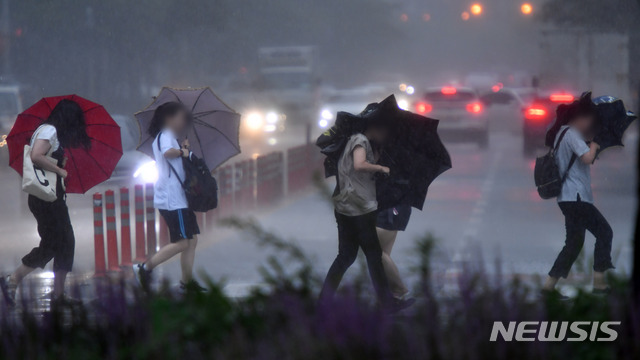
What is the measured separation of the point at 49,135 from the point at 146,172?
697cm

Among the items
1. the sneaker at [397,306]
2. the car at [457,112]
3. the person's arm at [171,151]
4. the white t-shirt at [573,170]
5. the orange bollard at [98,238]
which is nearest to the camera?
the sneaker at [397,306]

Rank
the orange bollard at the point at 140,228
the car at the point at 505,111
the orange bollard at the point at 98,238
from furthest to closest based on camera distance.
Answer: the car at the point at 505,111 < the orange bollard at the point at 140,228 < the orange bollard at the point at 98,238

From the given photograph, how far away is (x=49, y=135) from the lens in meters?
7.53

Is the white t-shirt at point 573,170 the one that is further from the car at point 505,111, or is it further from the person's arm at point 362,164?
the car at point 505,111

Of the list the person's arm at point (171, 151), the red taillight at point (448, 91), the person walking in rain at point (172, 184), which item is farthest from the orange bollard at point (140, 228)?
the red taillight at point (448, 91)

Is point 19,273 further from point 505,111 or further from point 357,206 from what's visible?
point 505,111

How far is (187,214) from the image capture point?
26.7 feet

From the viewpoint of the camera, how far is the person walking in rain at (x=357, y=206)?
6.65 m

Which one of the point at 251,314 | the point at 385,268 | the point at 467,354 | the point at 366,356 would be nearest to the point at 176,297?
the point at 251,314

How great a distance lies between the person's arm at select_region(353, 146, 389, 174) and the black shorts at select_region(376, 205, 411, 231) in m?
0.64

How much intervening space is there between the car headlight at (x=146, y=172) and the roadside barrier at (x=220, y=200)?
2.01 feet

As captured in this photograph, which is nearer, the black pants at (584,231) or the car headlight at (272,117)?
the black pants at (584,231)

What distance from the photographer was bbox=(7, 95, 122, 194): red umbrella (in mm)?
7992

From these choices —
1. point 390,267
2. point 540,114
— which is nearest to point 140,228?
point 390,267
